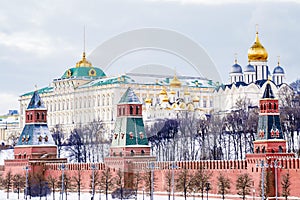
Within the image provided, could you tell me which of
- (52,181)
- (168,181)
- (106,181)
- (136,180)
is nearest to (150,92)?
(52,181)

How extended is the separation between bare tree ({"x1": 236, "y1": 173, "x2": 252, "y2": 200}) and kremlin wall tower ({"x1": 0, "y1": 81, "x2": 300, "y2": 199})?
346 millimetres

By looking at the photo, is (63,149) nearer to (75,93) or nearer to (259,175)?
(75,93)

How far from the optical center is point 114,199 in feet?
203

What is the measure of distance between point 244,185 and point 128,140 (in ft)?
49.1

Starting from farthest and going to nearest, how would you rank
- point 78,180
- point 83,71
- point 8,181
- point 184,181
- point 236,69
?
point 83,71 → point 236,69 → point 8,181 → point 78,180 → point 184,181

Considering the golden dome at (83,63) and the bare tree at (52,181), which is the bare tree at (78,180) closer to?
the bare tree at (52,181)

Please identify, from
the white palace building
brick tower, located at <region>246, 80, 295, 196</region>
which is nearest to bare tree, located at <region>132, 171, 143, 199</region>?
brick tower, located at <region>246, 80, 295, 196</region>

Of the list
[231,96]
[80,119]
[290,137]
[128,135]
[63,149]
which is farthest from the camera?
[80,119]

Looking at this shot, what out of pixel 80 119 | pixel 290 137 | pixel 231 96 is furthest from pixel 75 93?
pixel 290 137

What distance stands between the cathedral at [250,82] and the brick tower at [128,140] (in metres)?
35.4

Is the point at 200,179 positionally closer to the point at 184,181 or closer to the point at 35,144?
the point at 184,181

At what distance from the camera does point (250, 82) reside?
109 metres

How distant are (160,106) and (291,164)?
60.7m

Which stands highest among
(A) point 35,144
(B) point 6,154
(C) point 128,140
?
(C) point 128,140
